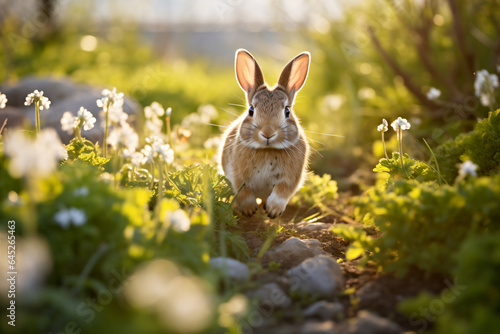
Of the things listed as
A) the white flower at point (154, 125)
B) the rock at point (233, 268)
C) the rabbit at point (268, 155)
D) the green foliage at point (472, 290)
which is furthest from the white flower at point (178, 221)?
the white flower at point (154, 125)

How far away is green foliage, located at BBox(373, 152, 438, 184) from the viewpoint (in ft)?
10.2

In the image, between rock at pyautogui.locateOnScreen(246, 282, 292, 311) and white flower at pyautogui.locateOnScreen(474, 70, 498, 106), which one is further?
white flower at pyautogui.locateOnScreen(474, 70, 498, 106)

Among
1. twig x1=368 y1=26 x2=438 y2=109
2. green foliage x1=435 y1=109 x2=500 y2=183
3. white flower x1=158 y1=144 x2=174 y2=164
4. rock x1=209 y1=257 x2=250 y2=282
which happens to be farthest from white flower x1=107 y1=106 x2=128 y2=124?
twig x1=368 y1=26 x2=438 y2=109

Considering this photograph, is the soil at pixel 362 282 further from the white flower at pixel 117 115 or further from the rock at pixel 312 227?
the white flower at pixel 117 115

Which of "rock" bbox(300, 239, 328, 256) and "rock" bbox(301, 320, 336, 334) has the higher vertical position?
"rock" bbox(300, 239, 328, 256)

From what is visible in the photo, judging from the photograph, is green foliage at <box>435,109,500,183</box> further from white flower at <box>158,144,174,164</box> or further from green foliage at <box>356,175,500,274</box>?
white flower at <box>158,144,174,164</box>

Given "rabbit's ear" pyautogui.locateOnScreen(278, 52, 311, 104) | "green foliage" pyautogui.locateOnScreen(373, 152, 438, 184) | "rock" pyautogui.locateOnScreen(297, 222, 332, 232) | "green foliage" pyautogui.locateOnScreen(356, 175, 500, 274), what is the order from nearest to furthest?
1. "green foliage" pyautogui.locateOnScreen(356, 175, 500, 274)
2. "green foliage" pyautogui.locateOnScreen(373, 152, 438, 184)
3. "rock" pyautogui.locateOnScreen(297, 222, 332, 232)
4. "rabbit's ear" pyautogui.locateOnScreen(278, 52, 311, 104)

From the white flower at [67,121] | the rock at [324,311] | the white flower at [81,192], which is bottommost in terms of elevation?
the rock at [324,311]

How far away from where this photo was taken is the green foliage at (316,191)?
13.3 feet

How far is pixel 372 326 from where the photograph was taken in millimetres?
2021

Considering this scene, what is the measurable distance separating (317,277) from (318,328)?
1.44 ft

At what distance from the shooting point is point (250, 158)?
140 inches

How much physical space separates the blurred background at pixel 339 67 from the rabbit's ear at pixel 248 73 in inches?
6.2

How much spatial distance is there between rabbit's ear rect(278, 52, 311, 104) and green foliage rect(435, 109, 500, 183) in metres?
1.28
